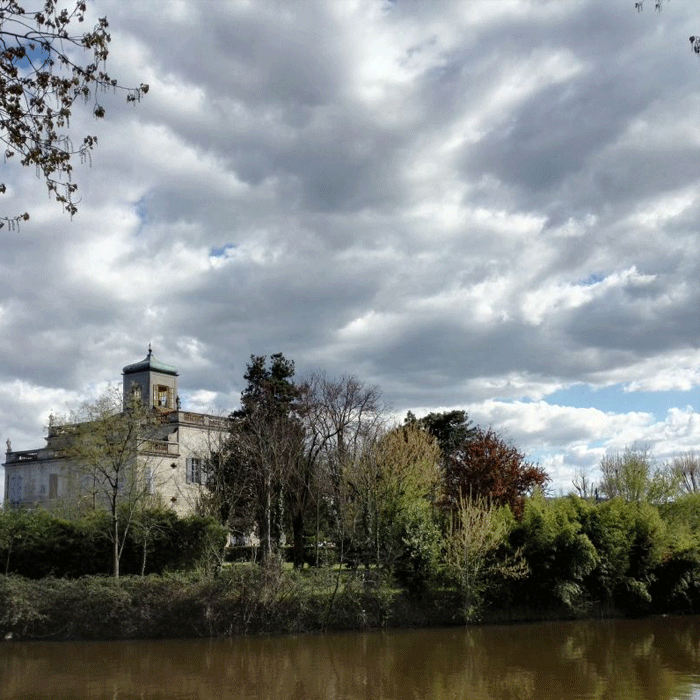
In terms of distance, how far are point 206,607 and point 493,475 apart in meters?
14.1

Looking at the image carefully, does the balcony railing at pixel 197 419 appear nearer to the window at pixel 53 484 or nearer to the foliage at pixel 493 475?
the window at pixel 53 484

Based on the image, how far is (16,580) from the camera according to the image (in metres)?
27.0

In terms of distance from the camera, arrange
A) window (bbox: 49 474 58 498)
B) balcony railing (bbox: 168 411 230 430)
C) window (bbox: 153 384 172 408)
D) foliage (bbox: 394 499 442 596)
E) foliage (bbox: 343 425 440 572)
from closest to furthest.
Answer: foliage (bbox: 394 499 442 596), foliage (bbox: 343 425 440 572), balcony railing (bbox: 168 411 230 430), window (bbox: 49 474 58 498), window (bbox: 153 384 172 408)

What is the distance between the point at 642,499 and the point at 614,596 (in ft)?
22.1

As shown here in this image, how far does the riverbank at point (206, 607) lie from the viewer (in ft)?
85.3

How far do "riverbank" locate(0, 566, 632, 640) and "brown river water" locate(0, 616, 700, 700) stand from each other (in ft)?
2.18

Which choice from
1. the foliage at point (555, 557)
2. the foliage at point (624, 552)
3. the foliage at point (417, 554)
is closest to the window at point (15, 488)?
the foliage at point (417, 554)

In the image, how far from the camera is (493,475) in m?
34.5

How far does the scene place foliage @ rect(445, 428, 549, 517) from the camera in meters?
34.3

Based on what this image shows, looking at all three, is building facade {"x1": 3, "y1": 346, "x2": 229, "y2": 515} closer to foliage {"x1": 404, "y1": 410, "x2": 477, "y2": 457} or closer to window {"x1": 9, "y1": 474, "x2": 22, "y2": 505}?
window {"x1": 9, "y1": 474, "x2": 22, "y2": 505}

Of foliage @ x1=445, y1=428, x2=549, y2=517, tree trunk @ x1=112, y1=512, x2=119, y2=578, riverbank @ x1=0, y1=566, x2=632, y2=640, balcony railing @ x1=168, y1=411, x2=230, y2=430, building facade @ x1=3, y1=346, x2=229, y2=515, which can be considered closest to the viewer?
riverbank @ x1=0, y1=566, x2=632, y2=640

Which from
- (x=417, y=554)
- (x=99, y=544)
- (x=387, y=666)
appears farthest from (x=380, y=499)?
(x=99, y=544)

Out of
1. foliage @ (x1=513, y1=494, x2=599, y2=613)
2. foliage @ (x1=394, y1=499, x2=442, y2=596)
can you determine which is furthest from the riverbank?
foliage @ (x1=513, y1=494, x2=599, y2=613)

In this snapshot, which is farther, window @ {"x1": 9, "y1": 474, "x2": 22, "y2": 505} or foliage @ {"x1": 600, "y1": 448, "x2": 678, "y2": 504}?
window @ {"x1": 9, "y1": 474, "x2": 22, "y2": 505}
